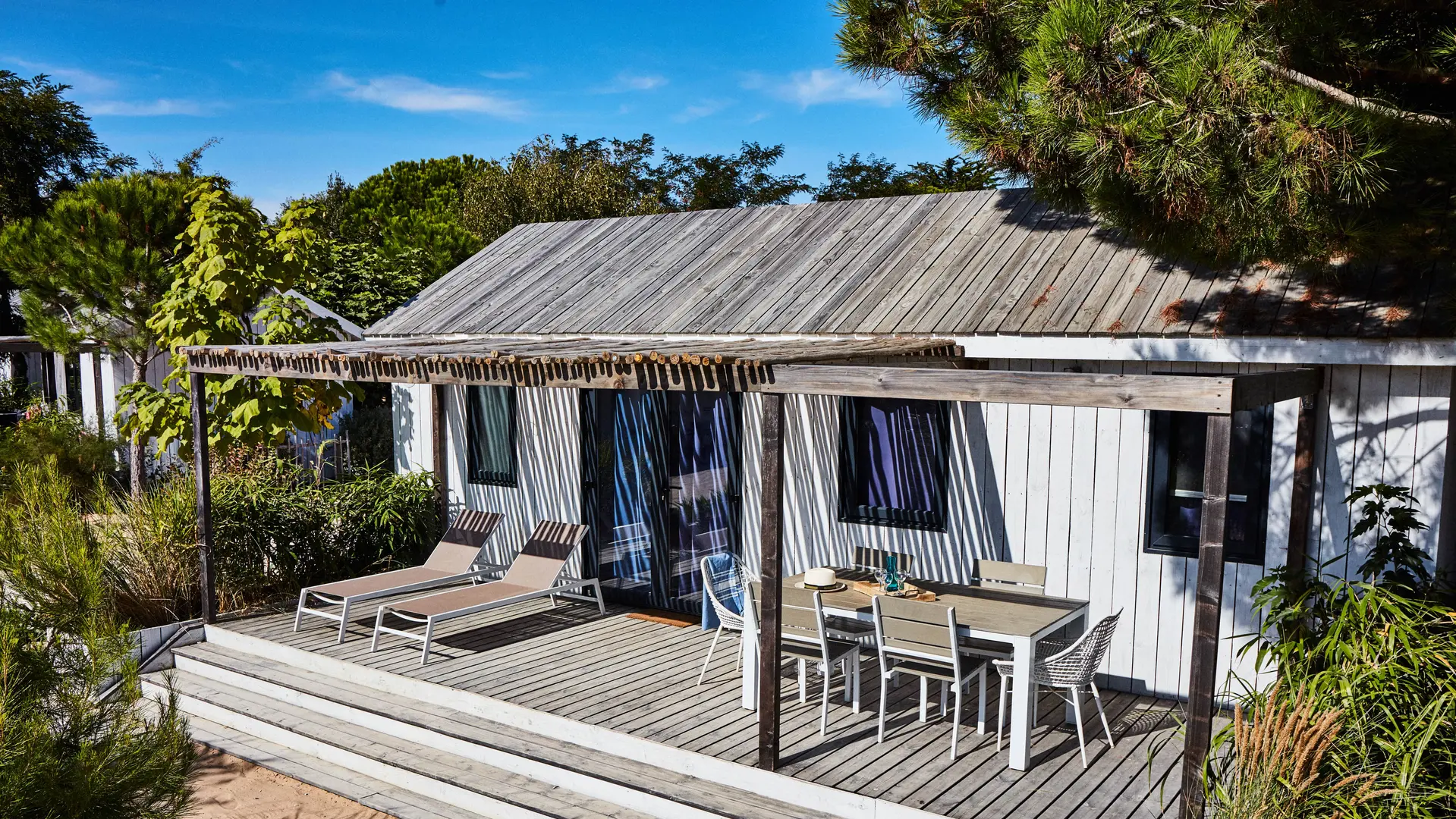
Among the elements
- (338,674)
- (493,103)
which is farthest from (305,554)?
(493,103)

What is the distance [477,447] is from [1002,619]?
6.46m

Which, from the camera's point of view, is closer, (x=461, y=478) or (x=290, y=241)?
(x=461, y=478)

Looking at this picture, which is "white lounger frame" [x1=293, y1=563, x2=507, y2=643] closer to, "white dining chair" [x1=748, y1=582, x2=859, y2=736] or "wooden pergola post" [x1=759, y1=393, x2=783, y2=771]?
"white dining chair" [x1=748, y1=582, x2=859, y2=736]

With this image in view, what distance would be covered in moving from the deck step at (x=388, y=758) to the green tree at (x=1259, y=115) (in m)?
4.66

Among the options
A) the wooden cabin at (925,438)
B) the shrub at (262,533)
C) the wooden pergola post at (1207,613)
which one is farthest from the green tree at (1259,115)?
the shrub at (262,533)

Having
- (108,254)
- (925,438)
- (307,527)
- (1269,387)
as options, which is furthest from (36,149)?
(1269,387)

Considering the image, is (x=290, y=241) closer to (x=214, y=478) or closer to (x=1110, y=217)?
(x=214, y=478)

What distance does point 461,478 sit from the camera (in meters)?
10.8

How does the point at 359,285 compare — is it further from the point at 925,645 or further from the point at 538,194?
the point at 925,645

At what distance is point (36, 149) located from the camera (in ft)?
81.2

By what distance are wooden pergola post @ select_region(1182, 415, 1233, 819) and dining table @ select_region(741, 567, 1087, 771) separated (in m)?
1.27

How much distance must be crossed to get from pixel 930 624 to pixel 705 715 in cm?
172

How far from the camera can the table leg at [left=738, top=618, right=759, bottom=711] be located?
21.6ft

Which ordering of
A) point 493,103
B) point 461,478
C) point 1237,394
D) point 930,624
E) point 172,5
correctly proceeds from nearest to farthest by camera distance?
point 1237,394 → point 930,624 → point 461,478 → point 172,5 → point 493,103
